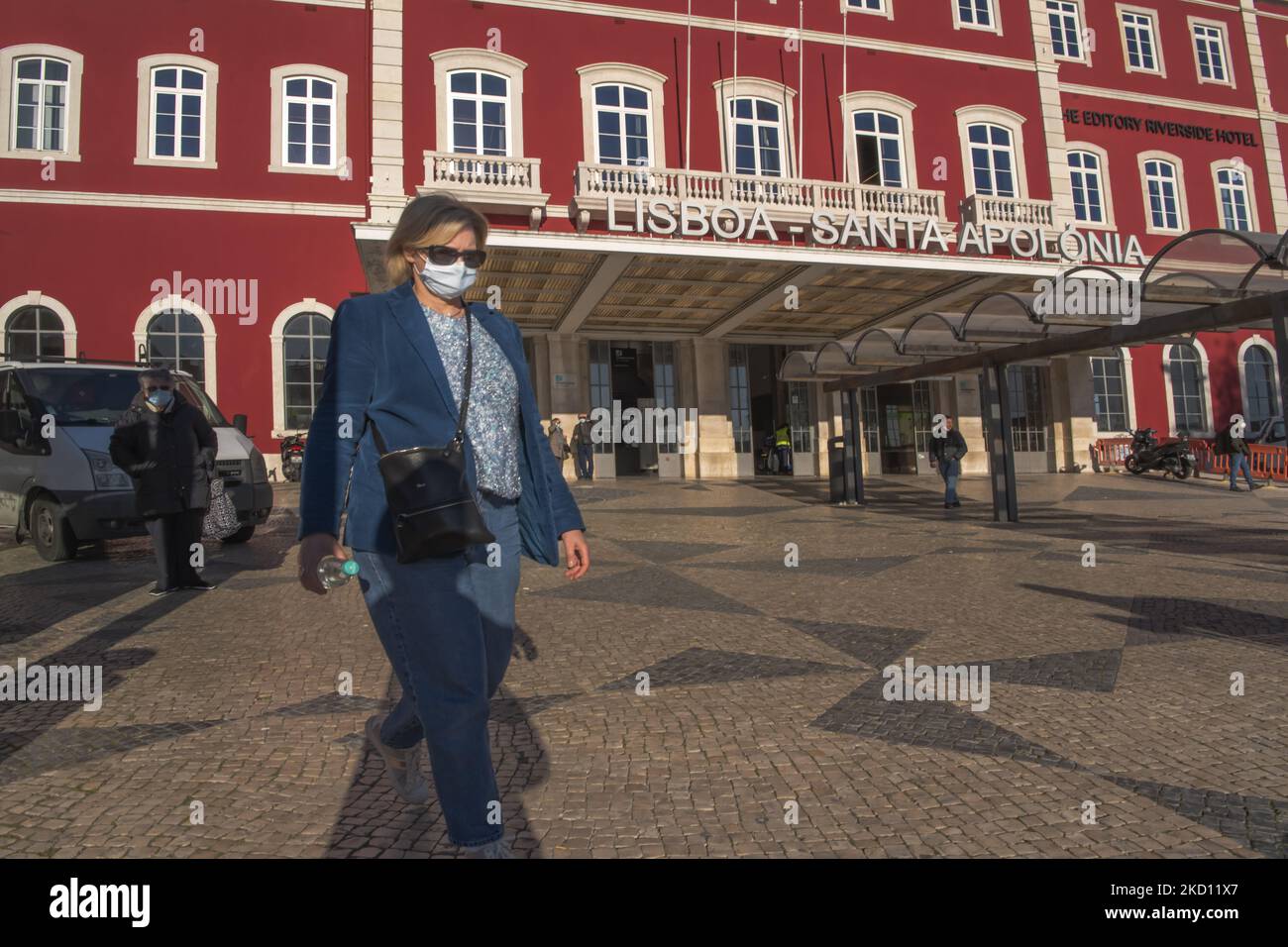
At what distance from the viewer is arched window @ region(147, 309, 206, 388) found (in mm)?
16016

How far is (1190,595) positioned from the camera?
5621 millimetres

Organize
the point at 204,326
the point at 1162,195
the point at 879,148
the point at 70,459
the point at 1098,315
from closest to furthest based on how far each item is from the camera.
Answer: the point at 70,459, the point at 1098,315, the point at 204,326, the point at 879,148, the point at 1162,195

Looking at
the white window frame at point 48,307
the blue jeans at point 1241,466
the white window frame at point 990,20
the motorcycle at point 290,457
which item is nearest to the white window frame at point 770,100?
the white window frame at point 990,20

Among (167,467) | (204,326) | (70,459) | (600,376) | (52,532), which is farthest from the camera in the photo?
(600,376)

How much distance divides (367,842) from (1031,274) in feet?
58.0

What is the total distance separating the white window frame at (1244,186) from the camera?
76.9 feet

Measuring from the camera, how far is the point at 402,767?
2.35 meters

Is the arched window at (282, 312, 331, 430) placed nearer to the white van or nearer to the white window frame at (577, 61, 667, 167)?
the white window frame at (577, 61, 667, 167)

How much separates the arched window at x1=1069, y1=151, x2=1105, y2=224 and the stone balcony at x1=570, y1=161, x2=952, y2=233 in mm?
6664

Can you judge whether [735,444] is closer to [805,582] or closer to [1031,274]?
[1031,274]

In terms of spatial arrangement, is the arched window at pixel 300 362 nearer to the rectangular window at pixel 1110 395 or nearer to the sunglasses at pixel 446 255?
the sunglasses at pixel 446 255

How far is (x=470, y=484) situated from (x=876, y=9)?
22038 mm

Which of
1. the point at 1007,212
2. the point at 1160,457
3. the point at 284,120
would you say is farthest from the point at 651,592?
the point at 1160,457

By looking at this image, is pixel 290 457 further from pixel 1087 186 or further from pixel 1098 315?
pixel 1087 186
